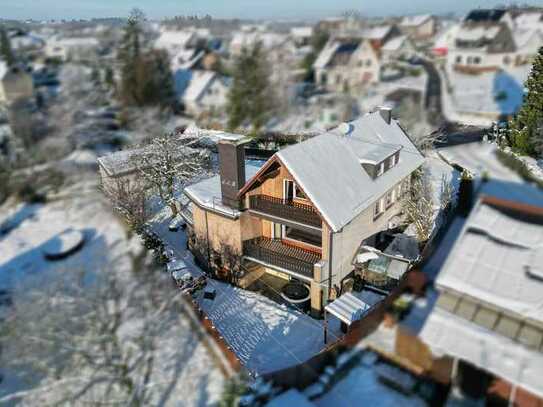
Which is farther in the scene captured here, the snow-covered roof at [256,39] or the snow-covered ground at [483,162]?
the snow-covered roof at [256,39]

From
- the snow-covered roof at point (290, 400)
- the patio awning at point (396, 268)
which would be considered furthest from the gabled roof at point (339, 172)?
the snow-covered roof at point (290, 400)

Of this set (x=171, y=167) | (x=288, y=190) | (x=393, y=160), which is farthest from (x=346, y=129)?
(x=171, y=167)

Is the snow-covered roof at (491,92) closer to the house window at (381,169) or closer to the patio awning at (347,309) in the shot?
the patio awning at (347,309)

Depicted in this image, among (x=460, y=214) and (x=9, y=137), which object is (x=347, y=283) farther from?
(x=9, y=137)

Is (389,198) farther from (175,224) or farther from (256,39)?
(256,39)

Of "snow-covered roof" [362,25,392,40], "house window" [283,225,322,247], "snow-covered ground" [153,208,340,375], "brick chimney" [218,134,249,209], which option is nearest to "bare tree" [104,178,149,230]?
"brick chimney" [218,134,249,209]

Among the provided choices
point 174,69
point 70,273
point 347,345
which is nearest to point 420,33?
point 174,69
